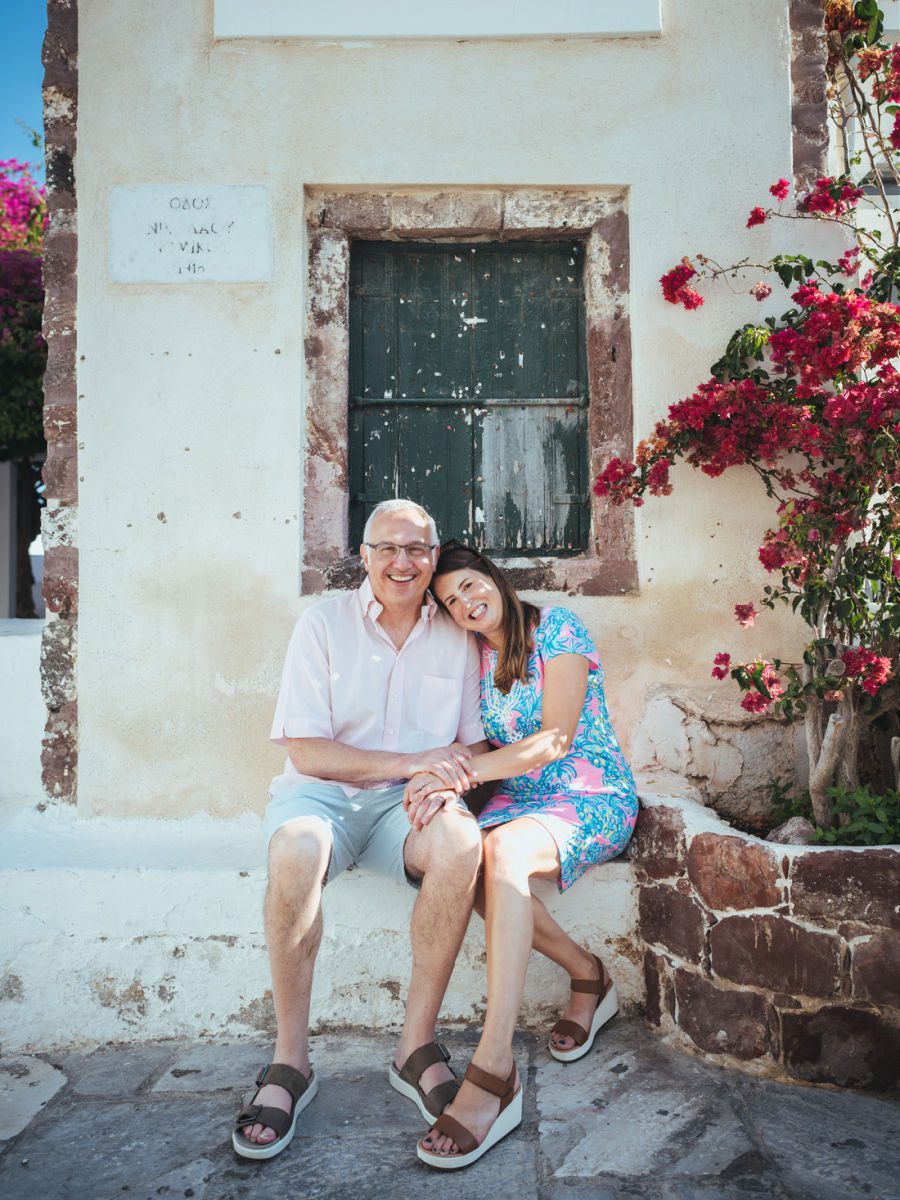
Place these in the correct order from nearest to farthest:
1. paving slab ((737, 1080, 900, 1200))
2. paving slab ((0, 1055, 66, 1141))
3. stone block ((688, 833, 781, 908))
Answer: paving slab ((737, 1080, 900, 1200)) → paving slab ((0, 1055, 66, 1141)) → stone block ((688, 833, 781, 908))

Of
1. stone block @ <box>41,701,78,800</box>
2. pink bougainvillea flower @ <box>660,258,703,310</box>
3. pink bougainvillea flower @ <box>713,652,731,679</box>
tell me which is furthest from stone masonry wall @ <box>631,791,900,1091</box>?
stone block @ <box>41,701,78,800</box>

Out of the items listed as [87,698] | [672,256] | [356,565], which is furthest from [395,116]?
[87,698]

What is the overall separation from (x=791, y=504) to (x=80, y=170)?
2840 mm

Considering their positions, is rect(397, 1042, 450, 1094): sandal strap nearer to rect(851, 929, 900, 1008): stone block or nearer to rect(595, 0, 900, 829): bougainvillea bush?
rect(851, 929, 900, 1008): stone block

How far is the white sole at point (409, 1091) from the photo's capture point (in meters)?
2.43

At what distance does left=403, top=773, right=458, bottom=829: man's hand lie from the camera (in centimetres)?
265

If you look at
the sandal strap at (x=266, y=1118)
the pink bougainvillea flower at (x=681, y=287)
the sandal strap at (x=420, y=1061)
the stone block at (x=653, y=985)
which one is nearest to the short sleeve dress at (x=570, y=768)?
the stone block at (x=653, y=985)

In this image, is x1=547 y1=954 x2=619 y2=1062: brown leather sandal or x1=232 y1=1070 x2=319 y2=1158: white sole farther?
x1=547 y1=954 x2=619 y2=1062: brown leather sandal

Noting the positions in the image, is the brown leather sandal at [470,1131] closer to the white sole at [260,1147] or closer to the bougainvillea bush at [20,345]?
the white sole at [260,1147]

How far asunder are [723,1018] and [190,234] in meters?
3.14

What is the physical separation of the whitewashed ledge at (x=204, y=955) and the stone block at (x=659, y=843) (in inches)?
3.0

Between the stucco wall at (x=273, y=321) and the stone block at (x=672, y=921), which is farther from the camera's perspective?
the stucco wall at (x=273, y=321)

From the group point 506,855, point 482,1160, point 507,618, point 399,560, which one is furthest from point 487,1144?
point 399,560

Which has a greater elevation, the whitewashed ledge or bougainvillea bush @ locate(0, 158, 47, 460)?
bougainvillea bush @ locate(0, 158, 47, 460)
